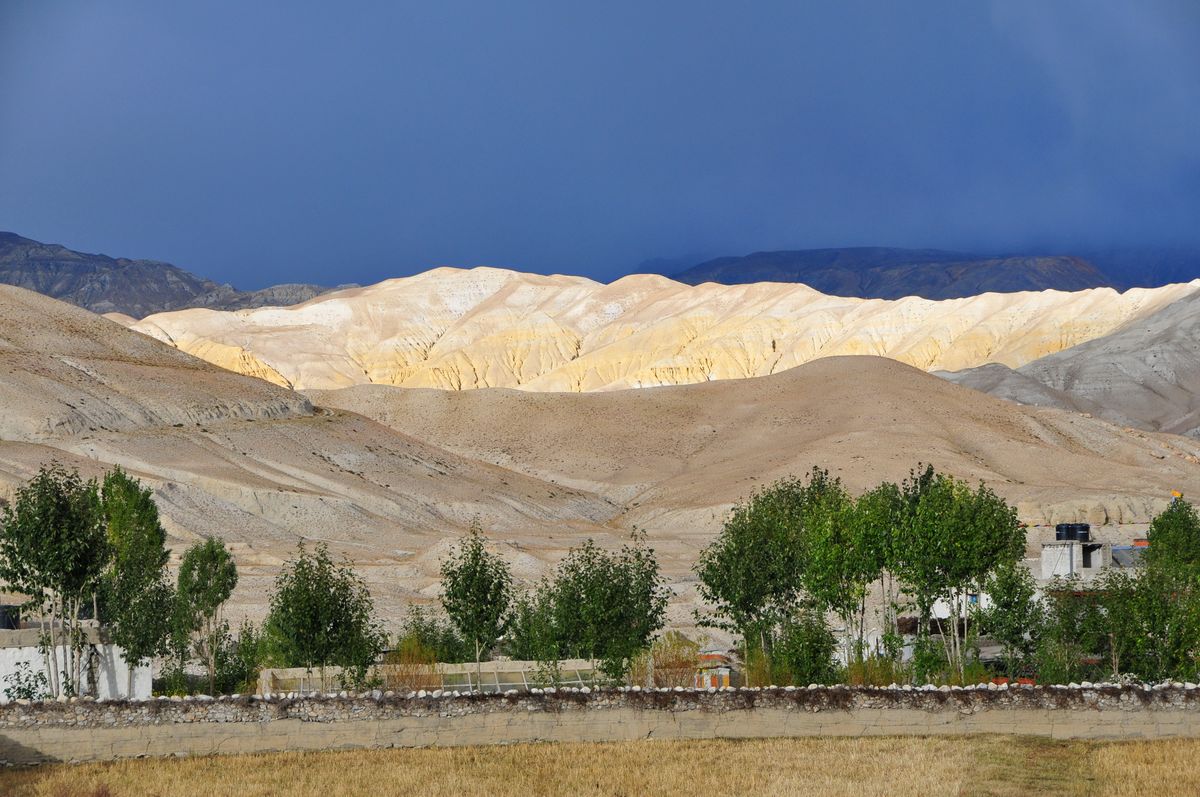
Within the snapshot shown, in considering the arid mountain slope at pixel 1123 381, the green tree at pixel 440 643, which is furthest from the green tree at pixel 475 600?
the arid mountain slope at pixel 1123 381

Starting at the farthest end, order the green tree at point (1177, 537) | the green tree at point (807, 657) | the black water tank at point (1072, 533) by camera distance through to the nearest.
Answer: the green tree at point (1177, 537), the black water tank at point (1072, 533), the green tree at point (807, 657)

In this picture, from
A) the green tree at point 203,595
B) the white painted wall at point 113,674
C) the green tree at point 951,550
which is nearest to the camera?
the white painted wall at point 113,674

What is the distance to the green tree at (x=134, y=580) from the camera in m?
41.1

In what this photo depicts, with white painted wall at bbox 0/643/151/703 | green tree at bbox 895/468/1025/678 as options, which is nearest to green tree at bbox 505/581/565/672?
green tree at bbox 895/468/1025/678

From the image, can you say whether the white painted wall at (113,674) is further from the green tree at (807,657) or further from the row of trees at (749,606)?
the green tree at (807,657)

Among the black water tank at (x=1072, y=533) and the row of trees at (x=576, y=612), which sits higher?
the black water tank at (x=1072, y=533)

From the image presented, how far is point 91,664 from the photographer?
40812 millimetres

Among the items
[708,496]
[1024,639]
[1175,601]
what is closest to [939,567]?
[1024,639]

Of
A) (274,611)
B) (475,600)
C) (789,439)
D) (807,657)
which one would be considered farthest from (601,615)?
(789,439)

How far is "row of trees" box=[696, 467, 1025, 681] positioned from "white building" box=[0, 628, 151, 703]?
15.3 meters

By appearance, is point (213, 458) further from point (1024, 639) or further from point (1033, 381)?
point (1033, 381)

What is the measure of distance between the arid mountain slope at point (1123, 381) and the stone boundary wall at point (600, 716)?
Answer: 491 ft

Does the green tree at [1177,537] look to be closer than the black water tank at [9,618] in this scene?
No

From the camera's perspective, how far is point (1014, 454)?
406 feet
